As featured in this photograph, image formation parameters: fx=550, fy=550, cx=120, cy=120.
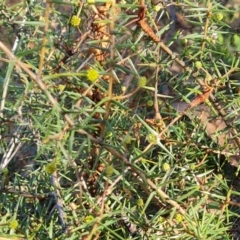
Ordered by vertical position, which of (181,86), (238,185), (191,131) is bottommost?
(238,185)

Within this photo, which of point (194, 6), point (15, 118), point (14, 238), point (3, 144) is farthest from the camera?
point (3, 144)

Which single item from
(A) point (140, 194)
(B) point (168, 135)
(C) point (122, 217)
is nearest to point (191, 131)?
(B) point (168, 135)

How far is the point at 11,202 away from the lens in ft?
4.01

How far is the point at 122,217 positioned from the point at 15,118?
0.35 meters

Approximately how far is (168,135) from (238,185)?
0.76ft

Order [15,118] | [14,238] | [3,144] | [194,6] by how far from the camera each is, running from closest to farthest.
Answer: [14,238]
[194,6]
[15,118]
[3,144]

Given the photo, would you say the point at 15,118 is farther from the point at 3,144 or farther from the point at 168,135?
the point at 168,135

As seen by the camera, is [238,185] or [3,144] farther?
[3,144]

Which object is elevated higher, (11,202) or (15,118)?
(15,118)

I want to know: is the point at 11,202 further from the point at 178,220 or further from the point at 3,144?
the point at 178,220

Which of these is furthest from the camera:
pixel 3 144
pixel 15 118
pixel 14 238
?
pixel 3 144

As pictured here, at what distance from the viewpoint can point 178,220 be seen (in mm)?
1025

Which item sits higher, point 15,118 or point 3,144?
point 15,118

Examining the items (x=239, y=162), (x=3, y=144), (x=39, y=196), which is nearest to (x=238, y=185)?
(x=239, y=162)
